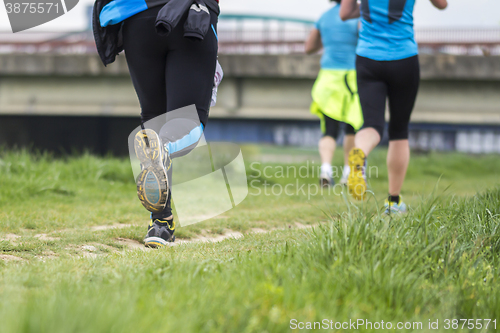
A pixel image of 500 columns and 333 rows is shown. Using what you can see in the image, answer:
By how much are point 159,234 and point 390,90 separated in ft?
6.89

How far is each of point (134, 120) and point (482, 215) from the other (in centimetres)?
1502

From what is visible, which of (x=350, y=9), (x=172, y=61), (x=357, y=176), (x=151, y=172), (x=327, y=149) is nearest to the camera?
(x=151, y=172)

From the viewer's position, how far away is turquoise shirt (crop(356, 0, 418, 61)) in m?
3.24

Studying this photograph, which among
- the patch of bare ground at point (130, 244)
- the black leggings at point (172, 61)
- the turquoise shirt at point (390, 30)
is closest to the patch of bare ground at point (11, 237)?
the patch of bare ground at point (130, 244)

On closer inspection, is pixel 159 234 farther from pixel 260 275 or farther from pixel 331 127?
pixel 331 127

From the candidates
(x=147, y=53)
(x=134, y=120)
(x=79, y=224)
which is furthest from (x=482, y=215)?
(x=134, y=120)

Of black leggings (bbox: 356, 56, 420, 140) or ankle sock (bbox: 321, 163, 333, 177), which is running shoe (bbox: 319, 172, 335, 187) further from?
black leggings (bbox: 356, 56, 420, 140)

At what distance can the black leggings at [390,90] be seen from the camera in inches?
128

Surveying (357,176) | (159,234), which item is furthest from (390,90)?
(159,234)

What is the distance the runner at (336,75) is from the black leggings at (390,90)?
1.90 m

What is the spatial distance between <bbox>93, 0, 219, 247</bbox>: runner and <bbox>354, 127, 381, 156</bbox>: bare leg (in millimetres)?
1414

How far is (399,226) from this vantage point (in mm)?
1963

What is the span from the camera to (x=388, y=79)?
3.28 meters

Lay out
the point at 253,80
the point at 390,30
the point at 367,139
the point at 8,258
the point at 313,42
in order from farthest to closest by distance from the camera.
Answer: the point at 253,80, the point at 313,42, the point at 367,139, the point at 390,30, the point at 8,258
